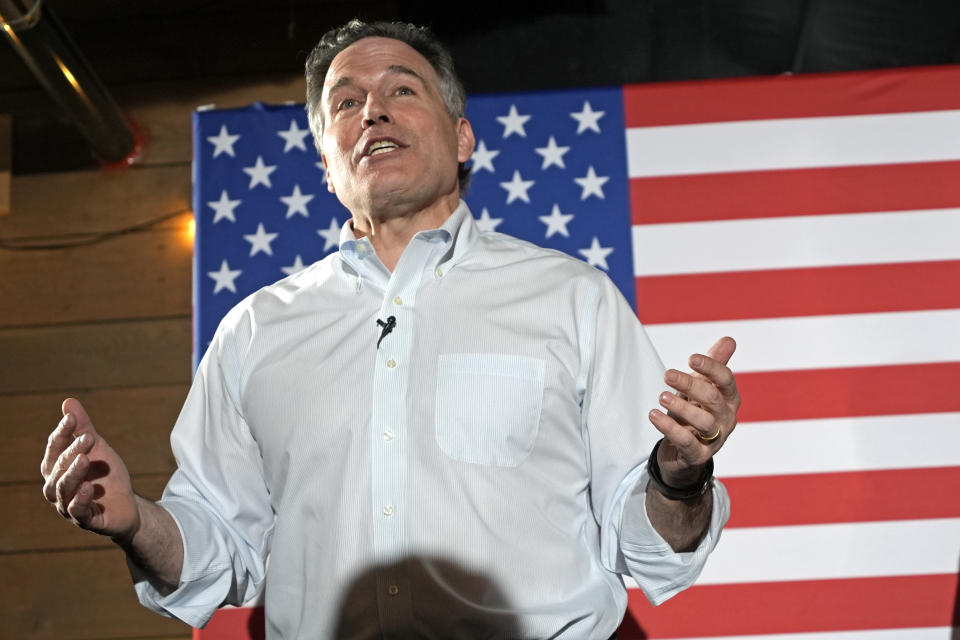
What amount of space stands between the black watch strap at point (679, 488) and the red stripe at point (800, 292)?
1.04 m

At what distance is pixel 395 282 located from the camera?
1482 mm

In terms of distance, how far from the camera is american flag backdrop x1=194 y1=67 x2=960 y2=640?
2117mm

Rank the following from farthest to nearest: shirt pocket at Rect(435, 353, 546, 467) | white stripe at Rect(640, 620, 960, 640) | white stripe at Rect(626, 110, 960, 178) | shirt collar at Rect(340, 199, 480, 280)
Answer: white stripe at Rect(626, 110, 960, 178) < white stripe at Rect(640, 620, 960, 640) < shirt collar at Rect(340, 199, 480, 280) < shirt pocket at Rect(435, 353, 546, 467)

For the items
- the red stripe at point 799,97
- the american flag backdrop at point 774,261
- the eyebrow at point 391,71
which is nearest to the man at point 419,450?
the eyebrow at point 391,71

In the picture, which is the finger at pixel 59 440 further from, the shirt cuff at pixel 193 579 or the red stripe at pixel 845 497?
the red stripe at pixel 845 497

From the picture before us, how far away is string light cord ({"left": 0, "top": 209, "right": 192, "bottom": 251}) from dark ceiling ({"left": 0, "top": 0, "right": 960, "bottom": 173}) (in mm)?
230

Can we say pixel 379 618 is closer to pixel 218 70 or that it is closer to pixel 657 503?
pixel 657 503

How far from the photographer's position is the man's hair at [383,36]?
5.92 ft

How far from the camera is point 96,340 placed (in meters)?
2.71

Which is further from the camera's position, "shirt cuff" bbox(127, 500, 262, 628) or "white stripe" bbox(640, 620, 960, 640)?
"white stripe" bbox(640, 620, 960, 640)

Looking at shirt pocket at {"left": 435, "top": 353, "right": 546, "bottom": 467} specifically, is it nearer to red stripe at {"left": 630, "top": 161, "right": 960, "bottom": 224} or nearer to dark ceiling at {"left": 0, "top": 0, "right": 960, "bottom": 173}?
red stripe at {"left": 630, "top": 161, "right": 960, "bottom": 224}

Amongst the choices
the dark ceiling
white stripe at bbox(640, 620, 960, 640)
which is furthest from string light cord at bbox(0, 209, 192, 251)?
white stripe at bbox(640, 620, 960, 640)

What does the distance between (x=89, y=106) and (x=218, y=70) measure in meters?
0.41

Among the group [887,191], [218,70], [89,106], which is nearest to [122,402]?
[89,106]
